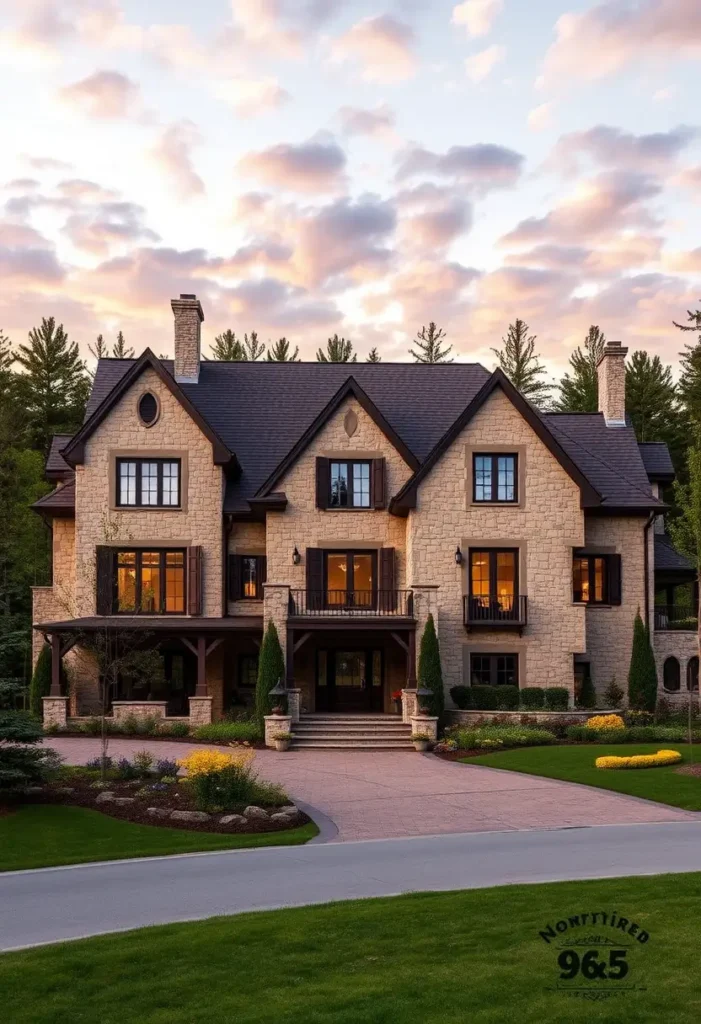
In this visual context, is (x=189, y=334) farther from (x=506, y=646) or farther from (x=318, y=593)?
(x=506, y=646)

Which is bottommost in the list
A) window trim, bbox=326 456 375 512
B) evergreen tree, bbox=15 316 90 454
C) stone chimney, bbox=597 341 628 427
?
window trim, bbox=326 456 375 512

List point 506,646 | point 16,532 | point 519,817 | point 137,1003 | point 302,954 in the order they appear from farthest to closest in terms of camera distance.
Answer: point 16,532, point 506,646, point 519,817, point 302,954, point 137,1003

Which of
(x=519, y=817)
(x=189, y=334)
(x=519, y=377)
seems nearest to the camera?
(x=519, y=817)

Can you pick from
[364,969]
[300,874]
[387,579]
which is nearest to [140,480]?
[387,579]

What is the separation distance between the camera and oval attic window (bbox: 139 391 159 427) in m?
31.5

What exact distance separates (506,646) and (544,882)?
18800 mm

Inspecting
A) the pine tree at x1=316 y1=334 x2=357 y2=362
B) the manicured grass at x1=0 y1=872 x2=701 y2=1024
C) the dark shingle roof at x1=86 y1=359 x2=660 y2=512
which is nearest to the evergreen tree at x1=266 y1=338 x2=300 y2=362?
the pine tree at x1=316 y1=334 x2=357 y2=362

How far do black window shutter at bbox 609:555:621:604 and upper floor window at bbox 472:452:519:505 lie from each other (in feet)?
13.8

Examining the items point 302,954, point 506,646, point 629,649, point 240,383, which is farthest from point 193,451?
point 302,954

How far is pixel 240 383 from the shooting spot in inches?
1416

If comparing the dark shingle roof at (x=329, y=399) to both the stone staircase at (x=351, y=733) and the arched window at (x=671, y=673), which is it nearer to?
the arched window at (x=671, y=673)

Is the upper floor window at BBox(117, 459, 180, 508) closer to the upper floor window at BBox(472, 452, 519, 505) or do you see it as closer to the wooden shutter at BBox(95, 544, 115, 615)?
the wooden shutter at BBox(95, 544, 115, 615)

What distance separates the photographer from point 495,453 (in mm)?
30281

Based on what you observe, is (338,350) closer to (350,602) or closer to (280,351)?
(280,351)
